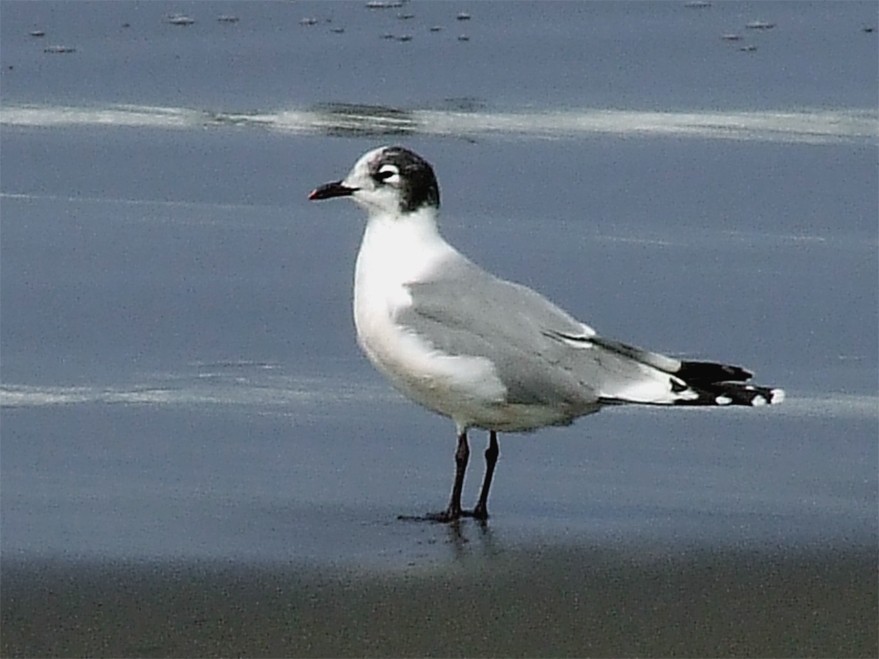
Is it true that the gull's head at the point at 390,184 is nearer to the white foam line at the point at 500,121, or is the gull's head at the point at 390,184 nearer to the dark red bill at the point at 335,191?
the dark red bill at the point at 335,191

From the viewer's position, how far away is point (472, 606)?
5.48 meters

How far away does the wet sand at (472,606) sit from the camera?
17.0 ft

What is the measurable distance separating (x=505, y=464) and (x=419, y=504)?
470mm

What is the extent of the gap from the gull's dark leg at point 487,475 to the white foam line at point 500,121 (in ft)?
14.2

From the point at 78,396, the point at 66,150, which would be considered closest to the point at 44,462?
the point at 78,396

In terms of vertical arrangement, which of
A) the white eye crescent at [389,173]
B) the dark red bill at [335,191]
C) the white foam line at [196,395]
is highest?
the white eye crescent at [389,173]

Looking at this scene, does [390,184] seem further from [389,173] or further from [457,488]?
[457,488]

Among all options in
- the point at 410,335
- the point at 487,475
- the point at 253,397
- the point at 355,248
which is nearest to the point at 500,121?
the point at 355,248

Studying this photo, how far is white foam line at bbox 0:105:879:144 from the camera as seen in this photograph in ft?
36.2

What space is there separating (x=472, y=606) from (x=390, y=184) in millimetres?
1830

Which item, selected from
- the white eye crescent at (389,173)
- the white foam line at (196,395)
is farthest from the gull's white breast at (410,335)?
the white foam line at (196,395)

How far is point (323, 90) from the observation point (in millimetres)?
11969

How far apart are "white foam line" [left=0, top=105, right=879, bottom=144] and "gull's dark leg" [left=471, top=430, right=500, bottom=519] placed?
170 inches

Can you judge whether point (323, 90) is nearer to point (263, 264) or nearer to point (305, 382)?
point (263, 264)
